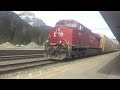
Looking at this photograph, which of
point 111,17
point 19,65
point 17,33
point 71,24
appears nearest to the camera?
point 19,65

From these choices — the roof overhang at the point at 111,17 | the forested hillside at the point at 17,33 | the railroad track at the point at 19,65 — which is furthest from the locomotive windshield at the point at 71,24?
the forested hillside at the point at 17,33

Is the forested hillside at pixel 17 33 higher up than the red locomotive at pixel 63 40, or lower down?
higher up

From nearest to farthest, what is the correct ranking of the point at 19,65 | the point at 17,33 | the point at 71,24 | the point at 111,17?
the point at 19,65, the point at 111,17, the point at 71,24, the point at 17,33

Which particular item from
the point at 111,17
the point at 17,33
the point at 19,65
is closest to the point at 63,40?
the point at 111,17

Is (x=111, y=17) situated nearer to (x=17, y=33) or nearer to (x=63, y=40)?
(x=63, y=40)

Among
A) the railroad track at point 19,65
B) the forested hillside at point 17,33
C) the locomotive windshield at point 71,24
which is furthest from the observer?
the forested hillside at point 17,33

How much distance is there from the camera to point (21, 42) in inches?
3349

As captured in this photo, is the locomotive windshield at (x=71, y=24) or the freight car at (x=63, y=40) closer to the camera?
the freight car at (x=63, y=40)

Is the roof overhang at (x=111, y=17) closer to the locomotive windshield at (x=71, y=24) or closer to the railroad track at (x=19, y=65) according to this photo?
the locomotive windshield at (x=71, y=24)

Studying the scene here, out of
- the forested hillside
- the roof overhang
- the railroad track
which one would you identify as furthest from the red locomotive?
the forested hillside

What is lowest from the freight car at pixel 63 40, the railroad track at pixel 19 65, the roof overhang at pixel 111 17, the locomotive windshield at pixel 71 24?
the railroad track at pixel 19 65

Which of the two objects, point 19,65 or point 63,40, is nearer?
point 19,65
